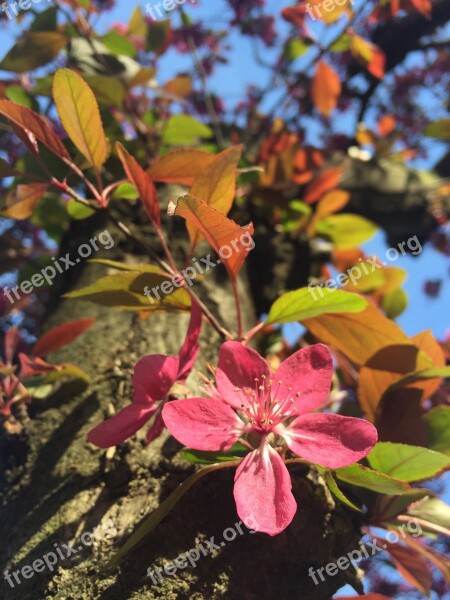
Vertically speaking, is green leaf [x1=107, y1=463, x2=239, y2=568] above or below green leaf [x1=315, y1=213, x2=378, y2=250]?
above

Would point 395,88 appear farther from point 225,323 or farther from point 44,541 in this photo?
point 44,541

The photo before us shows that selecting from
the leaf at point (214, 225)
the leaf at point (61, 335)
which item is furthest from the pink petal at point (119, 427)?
the leaf at point (61, 335)

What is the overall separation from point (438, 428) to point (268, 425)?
1.11 ft

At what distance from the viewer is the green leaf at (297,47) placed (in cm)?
209

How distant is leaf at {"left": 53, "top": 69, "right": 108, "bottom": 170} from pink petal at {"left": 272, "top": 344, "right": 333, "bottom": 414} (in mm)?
463

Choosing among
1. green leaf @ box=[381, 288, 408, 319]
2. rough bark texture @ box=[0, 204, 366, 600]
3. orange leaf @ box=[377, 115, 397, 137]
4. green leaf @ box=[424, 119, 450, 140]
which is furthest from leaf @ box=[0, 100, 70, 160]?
orange leaf @ box=[377, 115, 397, 137]

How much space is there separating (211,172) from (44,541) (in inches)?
22.4

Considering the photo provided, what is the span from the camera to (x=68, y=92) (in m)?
0.79

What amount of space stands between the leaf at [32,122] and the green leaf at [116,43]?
2.89ft

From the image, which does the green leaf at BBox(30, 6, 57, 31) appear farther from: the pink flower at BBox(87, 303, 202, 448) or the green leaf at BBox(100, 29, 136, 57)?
the pink flower at BBox(87, 303, 202, 448)

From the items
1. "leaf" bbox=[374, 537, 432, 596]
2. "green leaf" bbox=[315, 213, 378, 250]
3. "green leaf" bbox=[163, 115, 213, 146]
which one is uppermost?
"green leaf" bbox=[163, 115, 213, 146]

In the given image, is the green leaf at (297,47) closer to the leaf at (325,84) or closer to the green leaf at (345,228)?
the leaf at (325,84)

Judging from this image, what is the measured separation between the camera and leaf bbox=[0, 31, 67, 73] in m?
1.37

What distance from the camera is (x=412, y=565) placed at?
81 centimetres
